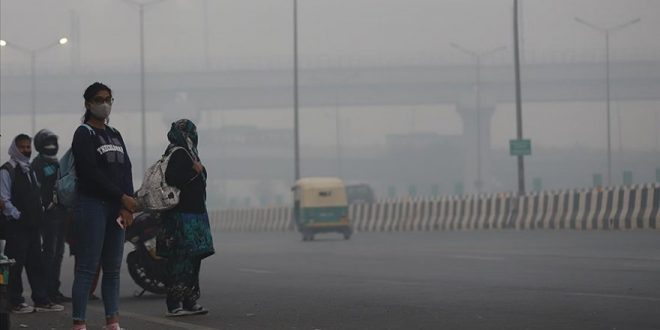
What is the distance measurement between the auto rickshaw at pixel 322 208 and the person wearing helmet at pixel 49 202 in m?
26.6

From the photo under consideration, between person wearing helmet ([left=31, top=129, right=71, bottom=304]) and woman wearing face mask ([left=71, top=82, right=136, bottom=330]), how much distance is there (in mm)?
3451

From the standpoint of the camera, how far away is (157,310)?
1352 cm

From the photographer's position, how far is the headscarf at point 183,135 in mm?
12305

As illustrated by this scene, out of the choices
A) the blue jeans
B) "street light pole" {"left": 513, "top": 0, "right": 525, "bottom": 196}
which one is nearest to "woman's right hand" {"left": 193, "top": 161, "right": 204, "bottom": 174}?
the blue jeans

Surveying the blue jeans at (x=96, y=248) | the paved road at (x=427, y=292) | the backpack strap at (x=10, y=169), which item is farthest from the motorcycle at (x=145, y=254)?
the blue jeans at (x=96, y=248)

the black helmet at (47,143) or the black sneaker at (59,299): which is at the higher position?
the black helmet at (47,143)

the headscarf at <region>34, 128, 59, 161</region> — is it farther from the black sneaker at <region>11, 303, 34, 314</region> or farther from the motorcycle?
the black sneaker at <region>11, 303, 34, 314</region>

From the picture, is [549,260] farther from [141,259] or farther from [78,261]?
[78,261]

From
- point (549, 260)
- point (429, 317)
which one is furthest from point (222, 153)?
point (429, 317)

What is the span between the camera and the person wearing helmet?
1405 cm

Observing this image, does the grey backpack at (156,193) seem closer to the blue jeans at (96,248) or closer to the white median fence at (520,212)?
the blue jeans at (96,248)

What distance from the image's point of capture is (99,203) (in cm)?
1039

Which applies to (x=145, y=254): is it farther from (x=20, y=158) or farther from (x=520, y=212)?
(x=520, y=212)

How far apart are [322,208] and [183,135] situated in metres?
29.2
